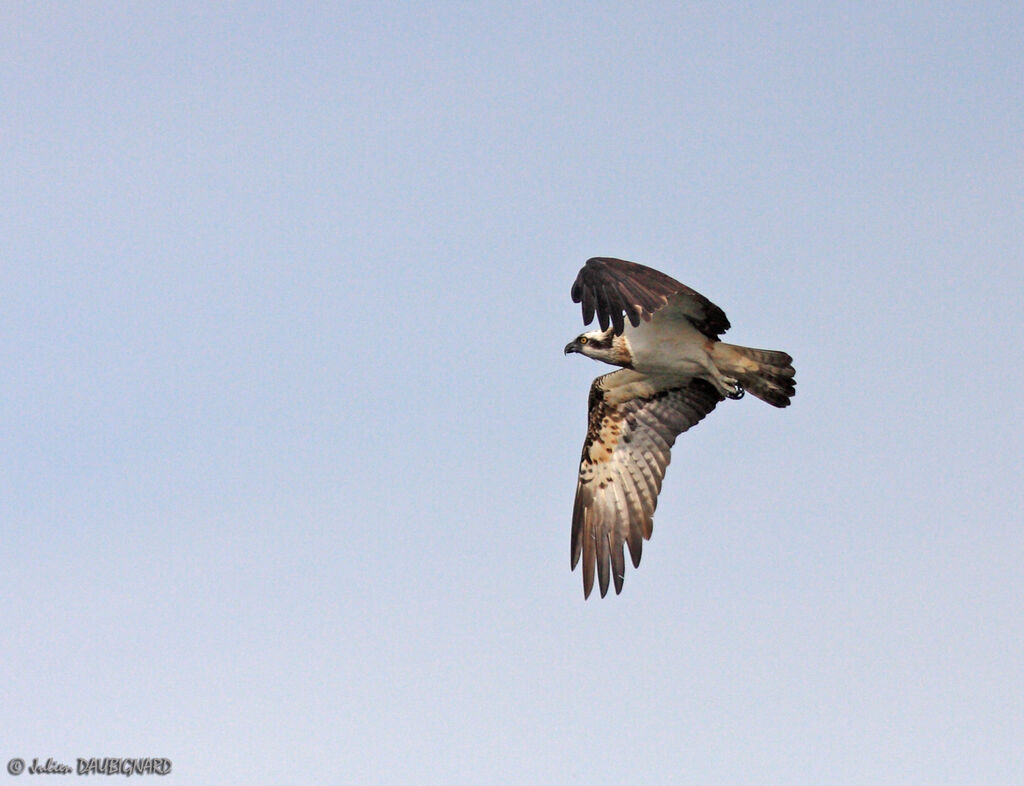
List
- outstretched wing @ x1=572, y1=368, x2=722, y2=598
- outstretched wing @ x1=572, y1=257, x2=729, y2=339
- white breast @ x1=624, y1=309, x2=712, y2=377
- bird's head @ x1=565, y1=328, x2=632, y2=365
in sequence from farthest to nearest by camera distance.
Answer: outstretched wing @ x1=572, y1=368, x2=722, y2=598, bird's head @ x1=565, y1=328, x2=632, y2=365, white breast @ x1=624, y1=309, x2=712, y2=377, outstretched wing @ x1=572, y1=257, x2=729, y2=339

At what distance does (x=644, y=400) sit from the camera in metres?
15.8

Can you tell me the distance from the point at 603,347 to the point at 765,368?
77.2 inches

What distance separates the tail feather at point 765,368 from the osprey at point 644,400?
0.5 inches

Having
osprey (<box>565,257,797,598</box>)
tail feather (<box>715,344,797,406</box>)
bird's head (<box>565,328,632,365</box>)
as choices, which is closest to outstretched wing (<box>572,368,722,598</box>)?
osprey (<box>565,257,797,598</box>)

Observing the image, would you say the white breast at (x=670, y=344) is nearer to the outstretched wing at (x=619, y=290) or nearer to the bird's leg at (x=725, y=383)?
the bird's leg at (x=725, y=383)

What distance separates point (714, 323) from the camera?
46.8ft

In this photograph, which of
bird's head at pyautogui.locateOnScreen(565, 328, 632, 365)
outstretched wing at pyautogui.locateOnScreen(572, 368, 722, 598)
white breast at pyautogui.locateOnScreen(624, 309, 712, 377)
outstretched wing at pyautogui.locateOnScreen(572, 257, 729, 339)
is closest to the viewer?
outstretched wing at pyautogui.locateOnScreen(572, 257, 729, 339)

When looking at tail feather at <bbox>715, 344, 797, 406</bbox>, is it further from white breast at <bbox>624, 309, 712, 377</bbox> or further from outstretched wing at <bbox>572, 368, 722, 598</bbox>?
outstretched wing at <bbox>572, 368, 722, 598</bbox>

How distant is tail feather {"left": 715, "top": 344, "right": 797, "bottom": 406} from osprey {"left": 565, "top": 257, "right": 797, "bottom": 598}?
12 millimetres

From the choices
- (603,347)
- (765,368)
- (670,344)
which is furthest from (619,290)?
(765,368)

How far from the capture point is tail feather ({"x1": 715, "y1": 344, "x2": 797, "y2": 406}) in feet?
47.5

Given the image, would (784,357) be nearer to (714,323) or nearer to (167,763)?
(714,323)

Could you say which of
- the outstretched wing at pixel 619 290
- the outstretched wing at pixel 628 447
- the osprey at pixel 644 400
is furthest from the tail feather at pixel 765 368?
the outstretched wing at pixel 619 290

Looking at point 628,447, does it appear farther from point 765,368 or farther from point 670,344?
point 765,368
